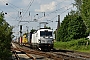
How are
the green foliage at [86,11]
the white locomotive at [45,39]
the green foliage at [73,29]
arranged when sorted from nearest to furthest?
the white locomotive at [45,39] → the green foliage at [86,11] → the green foliage at [73,29]

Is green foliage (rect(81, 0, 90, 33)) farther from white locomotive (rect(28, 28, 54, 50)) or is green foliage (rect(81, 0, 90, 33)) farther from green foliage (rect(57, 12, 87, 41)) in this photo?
green foliage (rect(57, 12, 87, 41))

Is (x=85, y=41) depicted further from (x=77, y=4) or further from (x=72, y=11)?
(x=72, y=11)

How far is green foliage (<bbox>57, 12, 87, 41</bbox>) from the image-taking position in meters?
74.4

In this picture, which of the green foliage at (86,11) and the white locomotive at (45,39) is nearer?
the white locomotive at (45,39)

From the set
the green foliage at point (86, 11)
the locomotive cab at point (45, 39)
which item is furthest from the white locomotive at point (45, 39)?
the green foliage at point (86, 11)

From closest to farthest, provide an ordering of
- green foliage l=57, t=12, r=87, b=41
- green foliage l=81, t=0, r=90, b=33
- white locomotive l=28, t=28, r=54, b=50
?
white locomotive l=28, t=28, r=54, b=50
green foliage l=81, t=0, r=90, b=33
green foliage l=57, t=12, r=87, b=41

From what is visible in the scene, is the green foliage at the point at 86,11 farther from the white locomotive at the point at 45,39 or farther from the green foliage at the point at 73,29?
the green foliage at the point at 73,29

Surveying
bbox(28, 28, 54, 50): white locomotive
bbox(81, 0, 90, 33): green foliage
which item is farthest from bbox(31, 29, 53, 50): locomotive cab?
bbox(81, 0, 90, 33): green foliage

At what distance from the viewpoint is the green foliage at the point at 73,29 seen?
74.4 metres

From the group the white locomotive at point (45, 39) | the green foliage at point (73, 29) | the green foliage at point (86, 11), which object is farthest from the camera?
the green foliage at point (73, 29)

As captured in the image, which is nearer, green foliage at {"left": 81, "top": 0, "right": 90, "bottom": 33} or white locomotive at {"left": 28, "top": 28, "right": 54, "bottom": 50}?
white locomotive at {"left": 28, "top": 28, "right": 54, "bottom": 50}

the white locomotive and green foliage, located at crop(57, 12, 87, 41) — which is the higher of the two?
green foliage, located at crop(57, 12, 87, 41)

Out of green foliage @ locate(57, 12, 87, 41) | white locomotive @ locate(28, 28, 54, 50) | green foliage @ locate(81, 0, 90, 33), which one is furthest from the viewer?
green foliage @ locate(57, 12, 87, 41)

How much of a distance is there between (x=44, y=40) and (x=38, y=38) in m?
1.20
